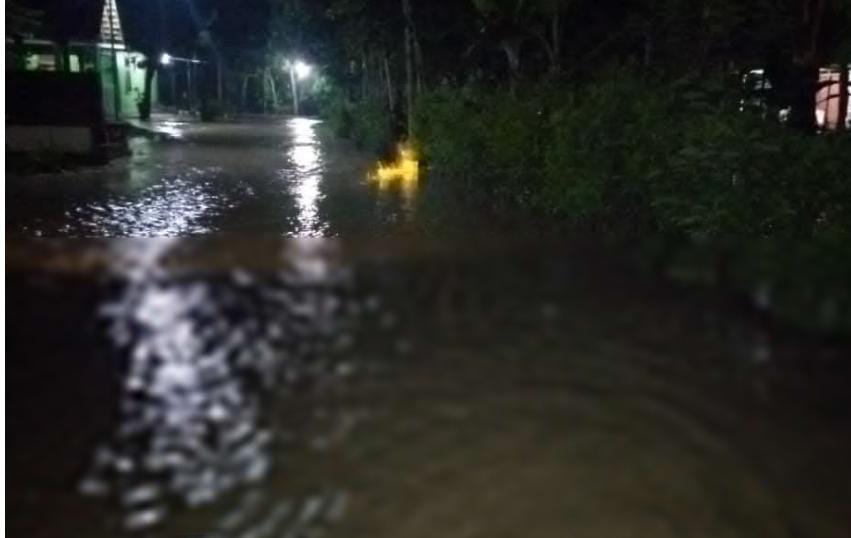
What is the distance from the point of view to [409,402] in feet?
16.2

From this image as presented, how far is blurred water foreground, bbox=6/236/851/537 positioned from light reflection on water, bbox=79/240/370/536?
0.02m

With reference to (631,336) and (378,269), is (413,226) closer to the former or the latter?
(378,269)

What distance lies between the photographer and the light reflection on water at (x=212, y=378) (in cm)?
398

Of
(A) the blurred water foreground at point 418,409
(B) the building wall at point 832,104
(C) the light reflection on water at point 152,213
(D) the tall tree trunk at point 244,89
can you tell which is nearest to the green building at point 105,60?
(C) the light reflection on water at point 152,213

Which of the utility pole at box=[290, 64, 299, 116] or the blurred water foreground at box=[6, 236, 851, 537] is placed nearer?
the blurred water foreground at box=[6, 236, 851, 537]

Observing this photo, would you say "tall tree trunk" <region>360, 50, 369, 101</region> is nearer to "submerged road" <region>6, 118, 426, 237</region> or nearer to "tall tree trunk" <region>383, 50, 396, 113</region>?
"tall tree trunk" <region>383, 50, 396, 113</region>

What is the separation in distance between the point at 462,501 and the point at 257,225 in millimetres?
7492

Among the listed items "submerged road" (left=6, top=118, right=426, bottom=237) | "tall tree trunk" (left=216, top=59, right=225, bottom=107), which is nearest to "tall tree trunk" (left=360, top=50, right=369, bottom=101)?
"submerged road" (left=6, top=118, right=426, bottom=237)

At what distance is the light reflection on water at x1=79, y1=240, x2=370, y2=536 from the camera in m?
3.98

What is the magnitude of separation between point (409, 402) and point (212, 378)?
124 cm

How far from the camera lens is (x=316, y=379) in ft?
17.4

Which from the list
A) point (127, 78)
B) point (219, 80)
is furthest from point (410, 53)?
point (219, 80)

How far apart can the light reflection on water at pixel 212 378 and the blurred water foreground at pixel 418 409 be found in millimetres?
17

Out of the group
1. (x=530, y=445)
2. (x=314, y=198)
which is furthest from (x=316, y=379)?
(x=314, y=198)
